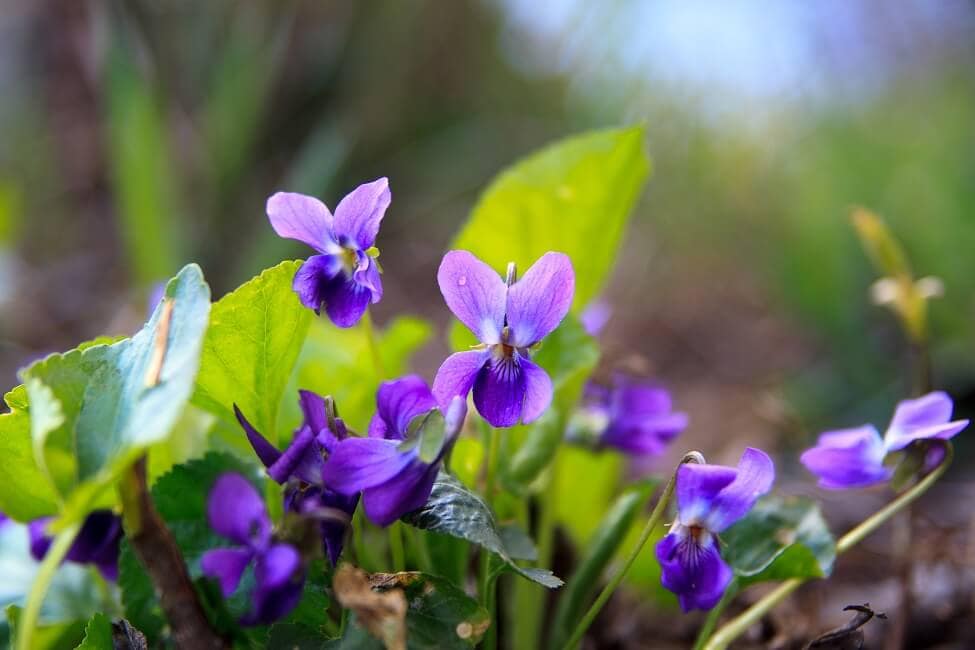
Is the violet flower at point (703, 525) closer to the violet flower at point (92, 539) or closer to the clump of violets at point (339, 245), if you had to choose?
the clump of violets at point (339, 245)

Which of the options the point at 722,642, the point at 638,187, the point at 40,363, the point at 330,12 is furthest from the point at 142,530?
the point at 330,12

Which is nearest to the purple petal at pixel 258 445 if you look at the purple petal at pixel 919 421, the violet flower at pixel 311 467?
the violet flower at pixel 311 467

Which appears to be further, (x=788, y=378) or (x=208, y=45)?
(x=208, y=45)

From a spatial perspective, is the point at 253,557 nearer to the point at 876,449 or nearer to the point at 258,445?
the point at 258,445

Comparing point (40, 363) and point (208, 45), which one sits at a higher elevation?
point (208, 45)

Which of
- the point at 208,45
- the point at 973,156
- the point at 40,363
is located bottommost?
the point at 40,363

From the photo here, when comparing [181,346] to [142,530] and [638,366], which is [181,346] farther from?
[638,366]

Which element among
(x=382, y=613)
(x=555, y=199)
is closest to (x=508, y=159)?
(x=555, y=199)
